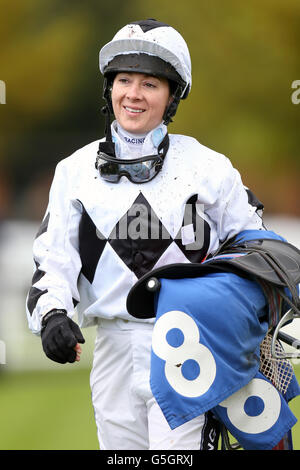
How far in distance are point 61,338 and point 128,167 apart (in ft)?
2.09

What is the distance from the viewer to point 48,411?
6.52 m

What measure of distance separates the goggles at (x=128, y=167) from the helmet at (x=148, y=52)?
0.29 meters

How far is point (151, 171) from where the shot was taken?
3283 mm

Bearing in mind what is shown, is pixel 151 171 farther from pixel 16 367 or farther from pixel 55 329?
pixel 16 367

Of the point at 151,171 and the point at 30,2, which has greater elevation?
the point at 30,2

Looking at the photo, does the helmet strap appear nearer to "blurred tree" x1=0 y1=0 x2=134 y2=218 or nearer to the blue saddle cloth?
the blue saddle cloth

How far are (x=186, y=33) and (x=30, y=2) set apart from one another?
184 centimetres

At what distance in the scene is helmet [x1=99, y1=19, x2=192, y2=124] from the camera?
326cm

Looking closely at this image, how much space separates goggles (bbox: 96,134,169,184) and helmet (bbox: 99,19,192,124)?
290 mm

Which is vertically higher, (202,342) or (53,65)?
(53,65)

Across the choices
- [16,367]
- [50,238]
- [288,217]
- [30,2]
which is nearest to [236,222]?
[50,238]

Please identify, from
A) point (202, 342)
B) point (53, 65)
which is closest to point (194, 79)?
point (53, 65)

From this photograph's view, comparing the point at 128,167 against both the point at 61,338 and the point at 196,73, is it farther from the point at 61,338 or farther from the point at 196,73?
the point at 196,73

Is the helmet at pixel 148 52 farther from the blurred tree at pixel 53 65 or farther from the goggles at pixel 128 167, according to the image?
the blurred tree at pixel 53 65
